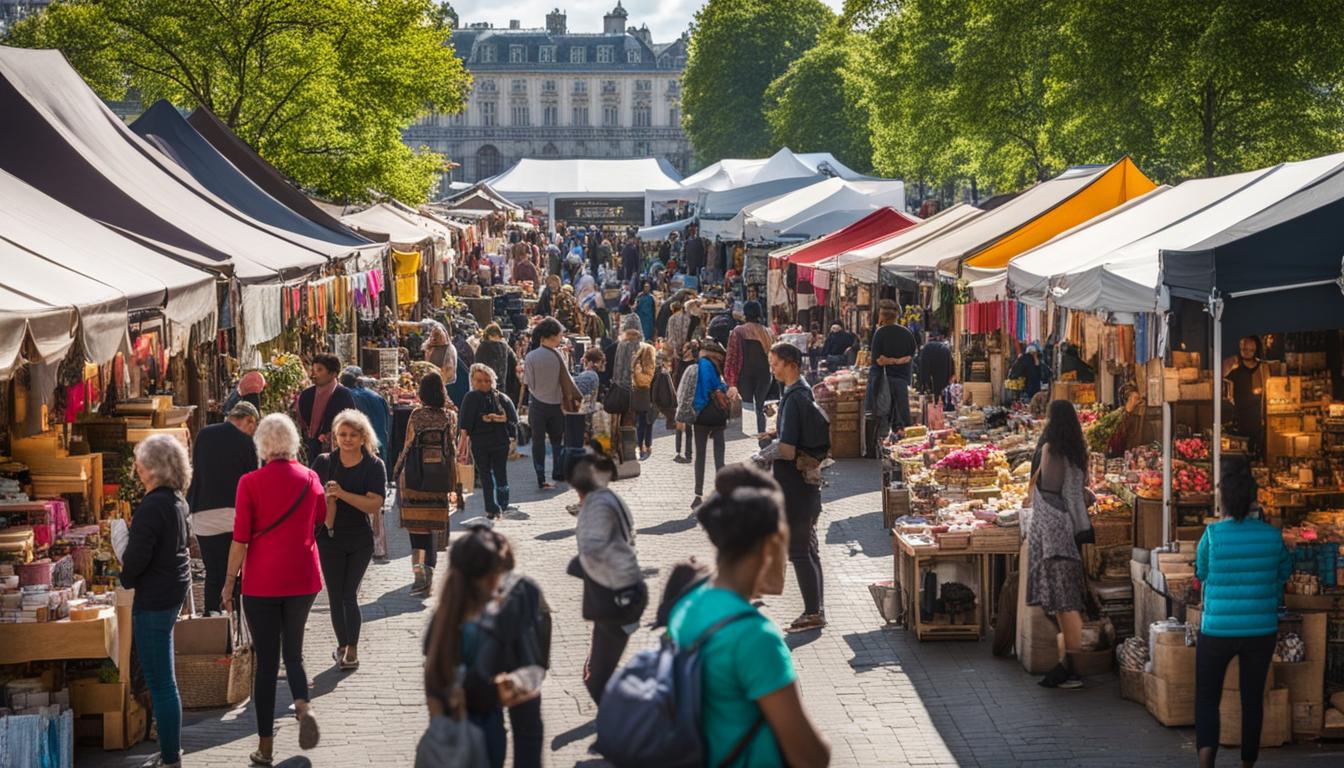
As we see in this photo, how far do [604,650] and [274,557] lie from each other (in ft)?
5.36

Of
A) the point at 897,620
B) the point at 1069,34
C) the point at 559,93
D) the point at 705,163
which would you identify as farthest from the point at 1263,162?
the point at 559,93

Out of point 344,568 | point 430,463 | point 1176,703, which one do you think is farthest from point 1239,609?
point 430,463

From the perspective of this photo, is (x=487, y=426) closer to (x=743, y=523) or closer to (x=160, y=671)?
(x=160, y=671)

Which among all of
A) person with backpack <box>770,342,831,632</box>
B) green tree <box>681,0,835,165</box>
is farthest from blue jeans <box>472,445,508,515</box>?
green tree <box>681,0,835,165</box>

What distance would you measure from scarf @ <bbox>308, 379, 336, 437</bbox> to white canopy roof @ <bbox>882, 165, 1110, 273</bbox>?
6389 mm

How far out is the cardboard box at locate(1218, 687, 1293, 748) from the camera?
26.6 feet

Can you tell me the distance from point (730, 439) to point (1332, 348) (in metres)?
10.1

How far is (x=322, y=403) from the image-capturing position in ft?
40.0

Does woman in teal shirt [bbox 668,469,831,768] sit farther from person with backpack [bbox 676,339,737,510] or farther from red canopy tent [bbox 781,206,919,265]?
red canopy tent [bbox 781,206,919,265]

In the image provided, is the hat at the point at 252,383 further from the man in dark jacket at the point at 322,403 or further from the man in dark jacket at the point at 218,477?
the man in dark jacket at the point at 218,477

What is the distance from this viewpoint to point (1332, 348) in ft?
35.2

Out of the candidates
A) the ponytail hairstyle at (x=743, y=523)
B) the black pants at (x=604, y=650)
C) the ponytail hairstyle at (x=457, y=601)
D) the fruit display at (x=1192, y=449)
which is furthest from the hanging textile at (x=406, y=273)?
the ponytail hairstyle at (x=743, y=523)

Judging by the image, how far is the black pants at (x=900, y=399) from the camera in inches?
681

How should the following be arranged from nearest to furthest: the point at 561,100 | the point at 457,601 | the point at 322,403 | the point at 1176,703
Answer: the point at 457,601 < the point at 1176,703 < the point at 322,403 < the point at 561,100
